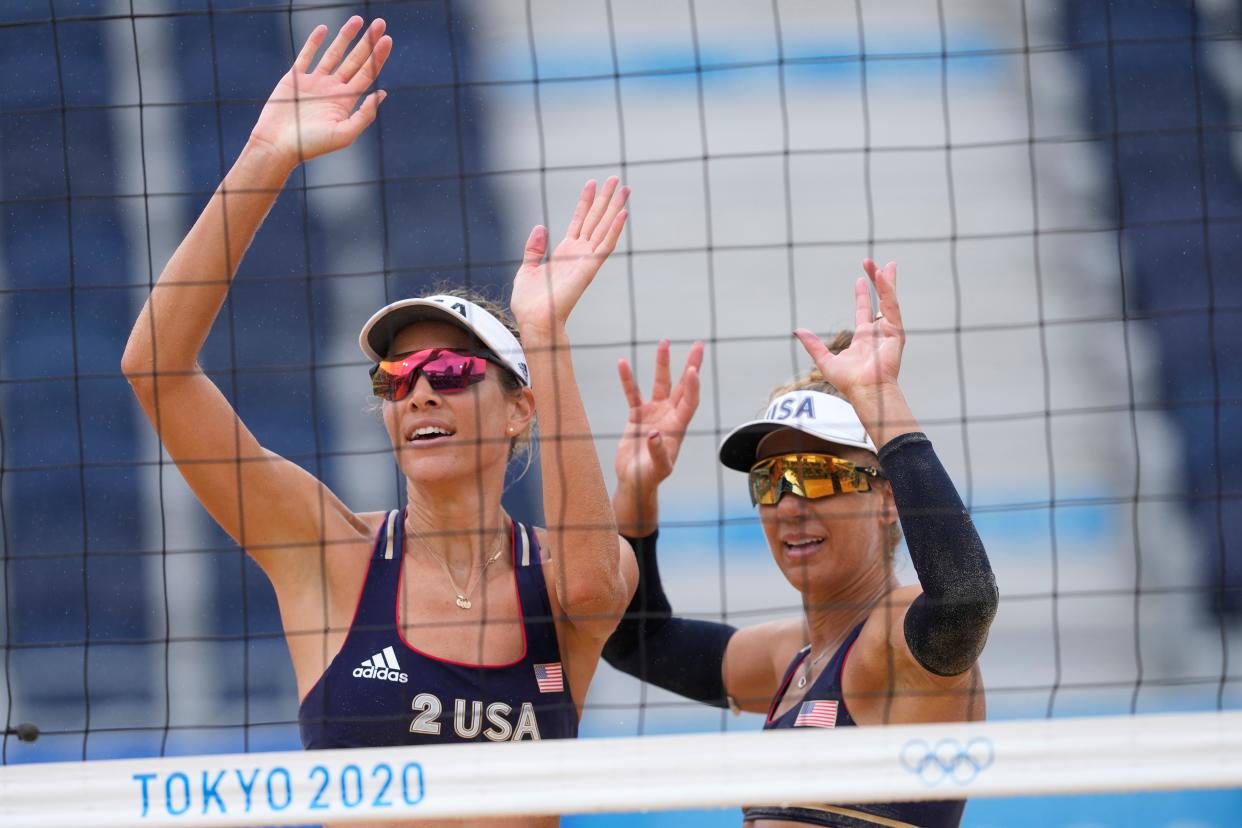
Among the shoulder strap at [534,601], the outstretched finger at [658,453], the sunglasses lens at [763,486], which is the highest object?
the outstretched finger at [658,453]

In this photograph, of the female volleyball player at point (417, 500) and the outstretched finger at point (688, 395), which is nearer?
the female volleyball player at point (417, 500)

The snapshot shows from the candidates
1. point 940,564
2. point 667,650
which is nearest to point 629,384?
point 667,650

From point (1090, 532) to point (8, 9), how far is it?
12.9 feet

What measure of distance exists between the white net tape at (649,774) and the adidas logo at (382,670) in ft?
0.39

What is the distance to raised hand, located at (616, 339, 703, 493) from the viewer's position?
2.87 m

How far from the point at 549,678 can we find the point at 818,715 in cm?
46

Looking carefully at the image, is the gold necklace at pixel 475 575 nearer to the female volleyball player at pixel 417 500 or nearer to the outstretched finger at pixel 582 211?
the female volleyball player at pixel 417 500

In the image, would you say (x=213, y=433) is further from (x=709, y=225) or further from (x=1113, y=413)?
(x=1113, y=413)

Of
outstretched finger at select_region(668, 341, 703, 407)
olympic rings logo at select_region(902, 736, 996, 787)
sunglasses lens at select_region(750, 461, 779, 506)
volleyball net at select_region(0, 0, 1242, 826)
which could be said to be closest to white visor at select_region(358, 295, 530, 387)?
outstretched finger at select_region(668, 341, 703, 407)

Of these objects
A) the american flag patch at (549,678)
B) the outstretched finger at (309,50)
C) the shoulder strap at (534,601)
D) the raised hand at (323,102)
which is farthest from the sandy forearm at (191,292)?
the american flag patch at (549,678)

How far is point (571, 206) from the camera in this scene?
197 inches

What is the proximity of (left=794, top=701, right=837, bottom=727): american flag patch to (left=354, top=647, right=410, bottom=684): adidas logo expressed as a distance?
68 cm

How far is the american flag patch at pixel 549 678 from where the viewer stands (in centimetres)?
244

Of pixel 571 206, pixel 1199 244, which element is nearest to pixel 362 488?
pixel 571 206
